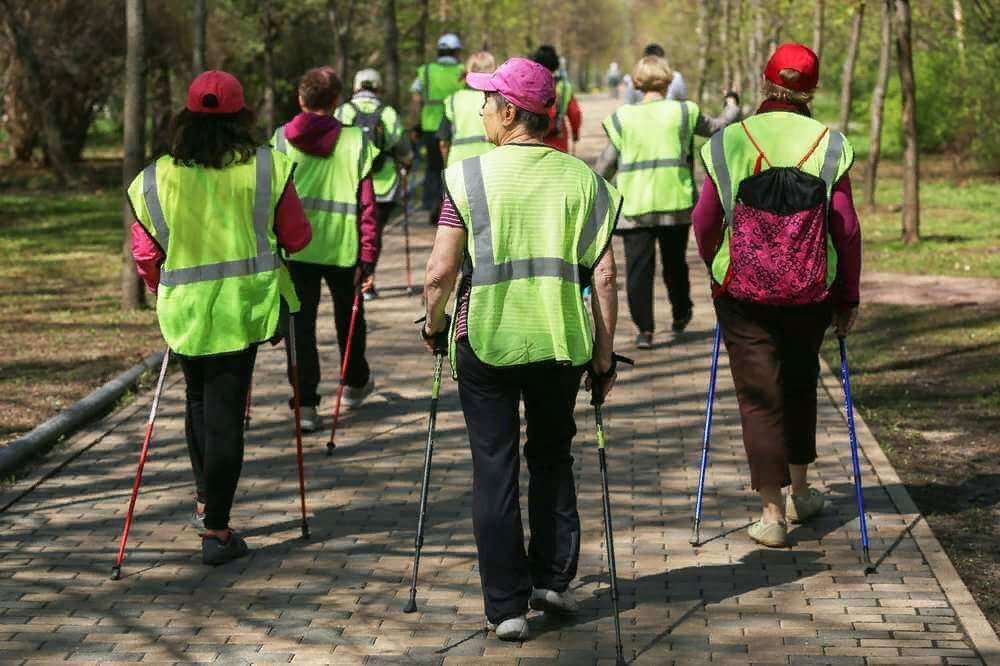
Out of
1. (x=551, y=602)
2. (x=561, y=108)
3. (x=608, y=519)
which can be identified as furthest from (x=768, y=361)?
(x=561, y=108)

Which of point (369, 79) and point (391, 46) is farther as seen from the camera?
point (391, 46)

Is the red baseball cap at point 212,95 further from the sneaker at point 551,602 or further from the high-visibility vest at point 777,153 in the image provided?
the sneaker at point 551,602

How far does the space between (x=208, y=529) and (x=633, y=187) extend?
520cm

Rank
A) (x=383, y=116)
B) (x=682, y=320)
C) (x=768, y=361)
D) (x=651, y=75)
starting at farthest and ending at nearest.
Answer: (x=383, y=116) → (x=682, y=320) → (x=651, y=75) → (x=768, y=361)

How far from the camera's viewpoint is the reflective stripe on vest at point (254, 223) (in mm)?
6656

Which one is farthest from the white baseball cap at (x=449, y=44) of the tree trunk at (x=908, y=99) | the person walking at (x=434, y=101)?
the tree trunk at (x=908, y=99)

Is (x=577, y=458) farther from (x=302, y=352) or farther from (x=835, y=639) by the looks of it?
(x=835, y=639)

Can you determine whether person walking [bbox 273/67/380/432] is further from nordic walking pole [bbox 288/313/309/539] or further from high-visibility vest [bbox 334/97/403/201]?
high-visibility vest [bbox 334/97/403/201]

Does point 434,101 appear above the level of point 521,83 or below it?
below

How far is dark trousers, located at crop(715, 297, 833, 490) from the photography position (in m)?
6.80

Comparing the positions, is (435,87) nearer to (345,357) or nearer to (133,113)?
(133,113)

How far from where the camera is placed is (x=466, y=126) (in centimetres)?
1481

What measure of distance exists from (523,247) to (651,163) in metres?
5.87

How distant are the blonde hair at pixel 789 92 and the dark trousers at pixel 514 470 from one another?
173cm
